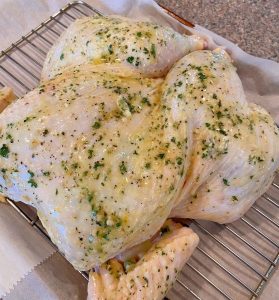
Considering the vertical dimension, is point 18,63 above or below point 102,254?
above

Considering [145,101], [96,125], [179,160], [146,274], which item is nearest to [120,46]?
[145,101]

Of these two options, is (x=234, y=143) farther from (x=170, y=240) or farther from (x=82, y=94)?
(x=82, y=94)

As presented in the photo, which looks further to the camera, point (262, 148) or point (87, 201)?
point (262, 148)

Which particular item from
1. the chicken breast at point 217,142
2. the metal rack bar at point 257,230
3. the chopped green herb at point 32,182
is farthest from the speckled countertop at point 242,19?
the chopped green herb at point 32,182

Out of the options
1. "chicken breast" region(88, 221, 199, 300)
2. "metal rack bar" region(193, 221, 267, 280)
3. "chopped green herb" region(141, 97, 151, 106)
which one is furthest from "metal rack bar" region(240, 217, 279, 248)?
"chopped green herb" region(141, 97, 151, 106)

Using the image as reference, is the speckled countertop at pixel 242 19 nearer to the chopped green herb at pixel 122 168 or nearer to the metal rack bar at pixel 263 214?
the metal rack bar at pixel 263 214

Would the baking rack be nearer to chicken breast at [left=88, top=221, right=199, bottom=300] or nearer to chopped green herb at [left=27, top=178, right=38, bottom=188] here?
chicken breast at [left=88, top=221, right=199, bottom=300]

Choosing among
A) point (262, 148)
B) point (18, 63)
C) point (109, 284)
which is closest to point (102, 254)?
point (109, 284)
